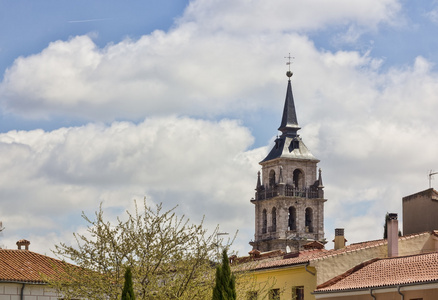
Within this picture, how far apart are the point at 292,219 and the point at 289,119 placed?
14.1 metres

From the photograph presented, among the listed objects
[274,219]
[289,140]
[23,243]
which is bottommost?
[23,243]

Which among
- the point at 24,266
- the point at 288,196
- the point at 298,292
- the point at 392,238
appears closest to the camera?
the point at 24,266

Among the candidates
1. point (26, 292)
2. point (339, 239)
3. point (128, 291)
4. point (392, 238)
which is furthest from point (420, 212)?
point (128, 291)

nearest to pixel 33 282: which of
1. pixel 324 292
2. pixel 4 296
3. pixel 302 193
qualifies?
pixel 4 296

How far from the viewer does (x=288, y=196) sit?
138375mm

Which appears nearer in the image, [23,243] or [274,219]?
[23,243]

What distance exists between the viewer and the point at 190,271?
33562 mm

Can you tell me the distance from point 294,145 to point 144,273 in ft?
359

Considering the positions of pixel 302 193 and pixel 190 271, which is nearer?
pixel 190 271

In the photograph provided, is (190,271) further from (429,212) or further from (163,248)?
(429,212)

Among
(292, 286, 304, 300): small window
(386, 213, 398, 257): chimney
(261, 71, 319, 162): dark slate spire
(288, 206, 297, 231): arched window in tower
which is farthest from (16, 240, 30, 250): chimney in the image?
(261, 71, 319, 162): dark slate spire

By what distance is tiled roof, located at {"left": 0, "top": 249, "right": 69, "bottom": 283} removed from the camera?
3881cm

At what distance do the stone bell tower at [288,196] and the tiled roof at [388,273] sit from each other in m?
92.6

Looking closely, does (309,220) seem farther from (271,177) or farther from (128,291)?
(128,291)
